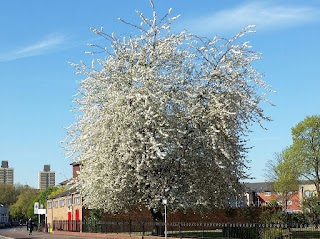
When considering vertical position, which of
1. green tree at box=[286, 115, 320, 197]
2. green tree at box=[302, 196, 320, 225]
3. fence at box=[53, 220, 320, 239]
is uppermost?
green tree at box=[286, 115, 320, 197]

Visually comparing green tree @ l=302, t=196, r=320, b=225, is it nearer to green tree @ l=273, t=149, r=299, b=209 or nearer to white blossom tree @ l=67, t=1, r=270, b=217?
white blossom tree @ l=67, t=1, r=270, b=217

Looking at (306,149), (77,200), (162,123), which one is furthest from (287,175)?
(162,123)

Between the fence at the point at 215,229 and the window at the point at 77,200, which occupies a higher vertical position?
the window at the point at 77,200

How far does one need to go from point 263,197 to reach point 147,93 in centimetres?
11249

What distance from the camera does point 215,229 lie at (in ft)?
115

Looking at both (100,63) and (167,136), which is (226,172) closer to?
(167,136)

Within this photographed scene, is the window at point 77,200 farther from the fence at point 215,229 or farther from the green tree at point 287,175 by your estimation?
the green tree at point 287,175

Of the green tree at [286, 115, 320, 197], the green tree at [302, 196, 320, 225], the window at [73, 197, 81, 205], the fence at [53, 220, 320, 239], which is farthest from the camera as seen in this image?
the green tree at [286, 115, 320, 197]

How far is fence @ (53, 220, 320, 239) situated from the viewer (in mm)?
28453

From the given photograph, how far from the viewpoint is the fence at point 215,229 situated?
28453 millimetres

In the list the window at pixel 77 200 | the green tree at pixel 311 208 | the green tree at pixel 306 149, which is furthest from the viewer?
the green tree at pixel 306 149

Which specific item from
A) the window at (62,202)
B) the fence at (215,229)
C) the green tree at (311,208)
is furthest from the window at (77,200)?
the green tree at (311,208)

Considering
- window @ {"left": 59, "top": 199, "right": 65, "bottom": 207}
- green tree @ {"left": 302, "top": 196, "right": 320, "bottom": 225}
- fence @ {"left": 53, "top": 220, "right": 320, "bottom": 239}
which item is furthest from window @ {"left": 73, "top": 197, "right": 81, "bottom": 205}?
green tree @ {"left": 302, "top": 196, "right": 320, "bottom": 225}

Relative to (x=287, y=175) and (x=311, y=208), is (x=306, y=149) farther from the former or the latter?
(x=311, y=208)
